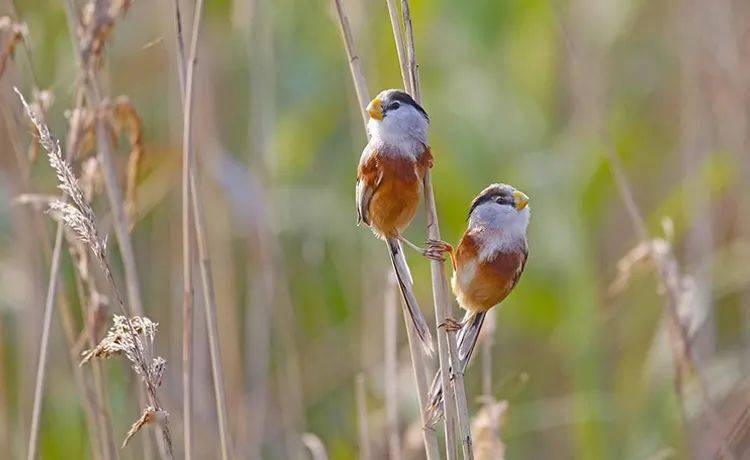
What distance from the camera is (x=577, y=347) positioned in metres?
2.65

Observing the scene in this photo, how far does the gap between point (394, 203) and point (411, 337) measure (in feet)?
0.64

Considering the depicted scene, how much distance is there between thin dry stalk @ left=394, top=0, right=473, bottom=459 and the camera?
129 centimetres

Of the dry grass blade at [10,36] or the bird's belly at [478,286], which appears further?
the dry grass blade at [10,36]

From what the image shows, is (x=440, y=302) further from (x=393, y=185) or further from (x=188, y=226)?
(x=188, y=226)

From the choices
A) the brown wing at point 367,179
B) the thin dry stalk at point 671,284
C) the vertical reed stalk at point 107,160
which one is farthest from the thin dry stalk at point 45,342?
the thin dry stalk at point 671,284

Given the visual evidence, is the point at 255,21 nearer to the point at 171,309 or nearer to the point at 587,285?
the point at 171,309

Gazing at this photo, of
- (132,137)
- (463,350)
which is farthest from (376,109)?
(132,137)

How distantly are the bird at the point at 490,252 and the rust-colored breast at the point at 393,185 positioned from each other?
84 mm

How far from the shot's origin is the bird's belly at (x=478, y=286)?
1352mm

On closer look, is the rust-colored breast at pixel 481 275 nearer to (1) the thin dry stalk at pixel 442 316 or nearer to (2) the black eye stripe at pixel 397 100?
(1) the thin dry stalk at pixel 442 316

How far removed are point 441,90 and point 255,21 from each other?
0.71 meters

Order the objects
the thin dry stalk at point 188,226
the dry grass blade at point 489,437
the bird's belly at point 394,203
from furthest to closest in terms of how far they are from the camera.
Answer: the dry grass blade at point 489,437, the thin dry stalk at point 188,226, the bird's belly at point 394,203

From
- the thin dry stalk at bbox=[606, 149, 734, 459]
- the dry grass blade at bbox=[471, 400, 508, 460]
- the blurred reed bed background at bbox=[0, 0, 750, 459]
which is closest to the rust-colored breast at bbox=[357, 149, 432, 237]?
the dry grass blade at bbox=[471, 400, 508, 460]

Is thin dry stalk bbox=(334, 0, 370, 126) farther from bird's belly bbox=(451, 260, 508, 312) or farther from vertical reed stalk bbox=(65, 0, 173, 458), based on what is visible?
vertical reed stalk bbox=(65, 0, 173, 458)
